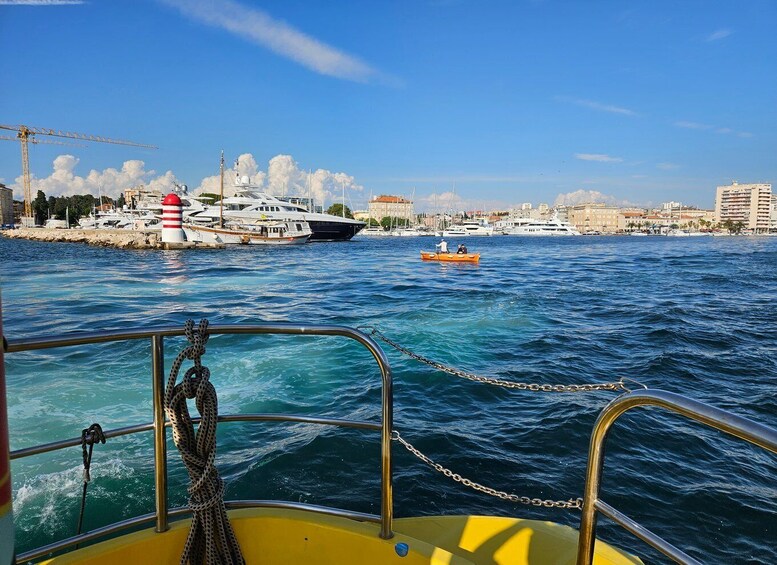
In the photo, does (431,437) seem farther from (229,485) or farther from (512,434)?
(229,485)

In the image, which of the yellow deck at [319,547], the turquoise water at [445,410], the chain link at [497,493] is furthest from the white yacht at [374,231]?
the yellow deck at [319,547]

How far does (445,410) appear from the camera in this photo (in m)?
6.61

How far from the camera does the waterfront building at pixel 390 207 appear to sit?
538ft

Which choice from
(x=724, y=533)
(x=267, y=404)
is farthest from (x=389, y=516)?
(x=267, y=404)

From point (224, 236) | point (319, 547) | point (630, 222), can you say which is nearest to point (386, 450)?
point (319, 547)

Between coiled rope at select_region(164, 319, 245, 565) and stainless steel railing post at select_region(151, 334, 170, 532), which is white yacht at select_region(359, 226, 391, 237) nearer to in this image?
stainless steel railing post at select_region(151, 334, 170, 532)

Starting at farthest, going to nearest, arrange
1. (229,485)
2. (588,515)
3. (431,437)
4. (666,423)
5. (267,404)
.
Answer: (267,404) < (666,423) < (431,437) < (229,485) < (588,515)

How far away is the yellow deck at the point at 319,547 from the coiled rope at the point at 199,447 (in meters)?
0.18

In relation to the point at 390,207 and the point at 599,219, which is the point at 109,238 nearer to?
the point at 390,207

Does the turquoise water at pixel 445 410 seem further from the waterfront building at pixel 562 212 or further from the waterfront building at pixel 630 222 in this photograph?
the waterfront building at pixel 562 212

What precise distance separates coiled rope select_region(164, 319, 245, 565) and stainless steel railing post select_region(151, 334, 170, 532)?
93 mm

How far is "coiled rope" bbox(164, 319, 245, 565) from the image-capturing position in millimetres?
1615

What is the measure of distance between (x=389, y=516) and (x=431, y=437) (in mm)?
3950

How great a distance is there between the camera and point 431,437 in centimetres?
571
